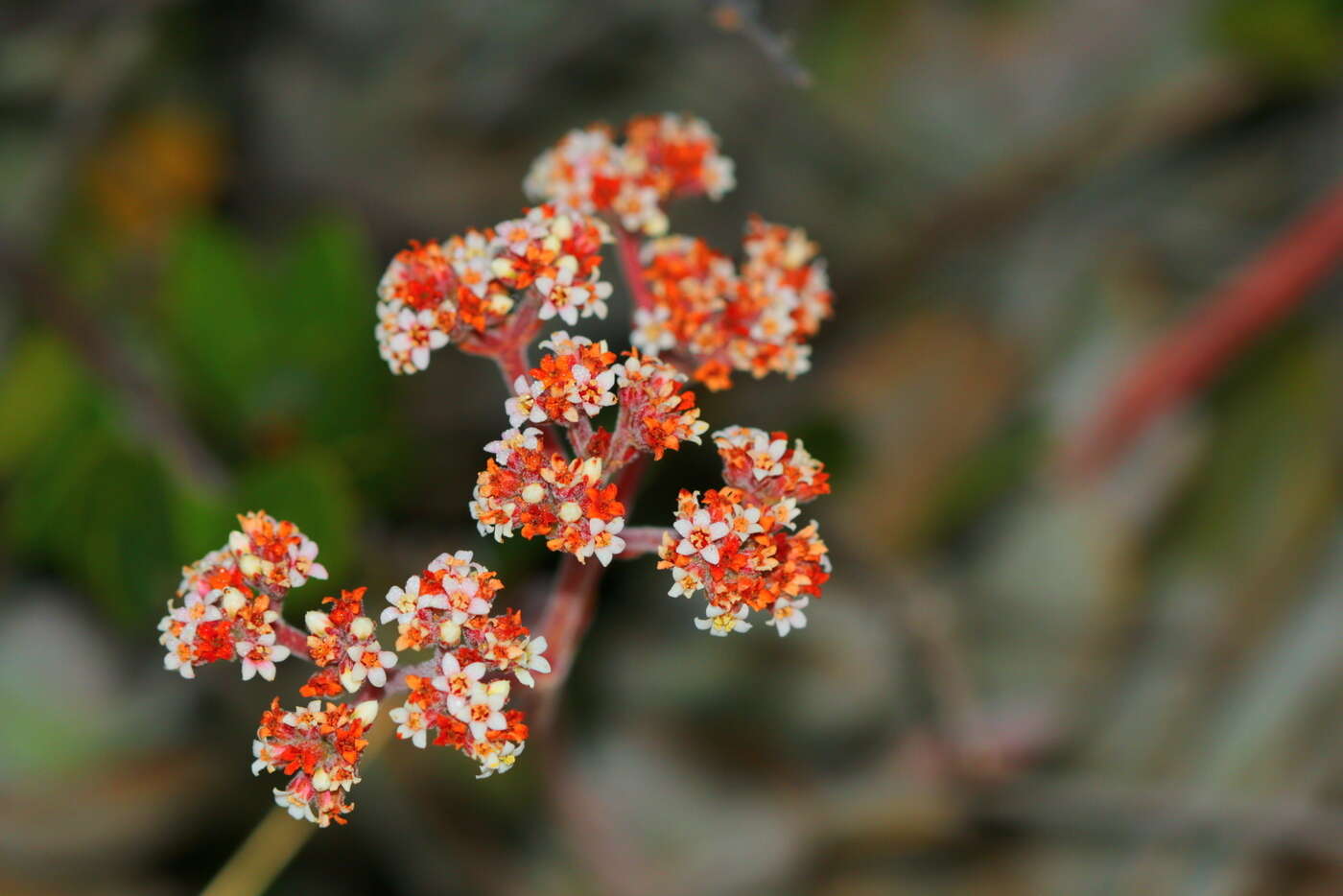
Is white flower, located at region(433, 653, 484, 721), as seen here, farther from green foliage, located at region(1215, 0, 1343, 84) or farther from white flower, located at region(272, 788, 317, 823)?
green foliage, located at region(1215, 0, 1343, 84)

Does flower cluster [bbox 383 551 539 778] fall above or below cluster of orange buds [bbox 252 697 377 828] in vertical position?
above

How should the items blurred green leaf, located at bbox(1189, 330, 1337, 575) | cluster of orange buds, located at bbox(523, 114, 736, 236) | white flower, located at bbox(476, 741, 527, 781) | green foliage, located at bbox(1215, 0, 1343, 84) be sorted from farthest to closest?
green foliage, located at bbox(1215, 0, 1343, 84) < blurred green leaf, located at bbox(1189, 330, 1337, 575) < cluster of orange buds, located at bbox(523, 114, 736, 236) < white flower, located at bbox(476, 741, 527, 781)

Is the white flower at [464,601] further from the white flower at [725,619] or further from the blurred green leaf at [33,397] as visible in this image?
the blurred green leaf at [33,397]

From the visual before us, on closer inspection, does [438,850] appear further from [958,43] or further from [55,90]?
[958,43]

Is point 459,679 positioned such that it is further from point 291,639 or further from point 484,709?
point 291,639

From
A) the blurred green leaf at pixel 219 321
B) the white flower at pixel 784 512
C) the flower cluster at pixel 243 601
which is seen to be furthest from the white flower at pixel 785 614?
the blurred green leaf at pixel 219 321

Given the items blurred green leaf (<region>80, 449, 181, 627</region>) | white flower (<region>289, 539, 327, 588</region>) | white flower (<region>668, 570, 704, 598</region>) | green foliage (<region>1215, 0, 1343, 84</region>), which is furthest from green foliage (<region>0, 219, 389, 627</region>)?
Answer: green foliage (<region>1215, 0, 1343, 84</region>)
